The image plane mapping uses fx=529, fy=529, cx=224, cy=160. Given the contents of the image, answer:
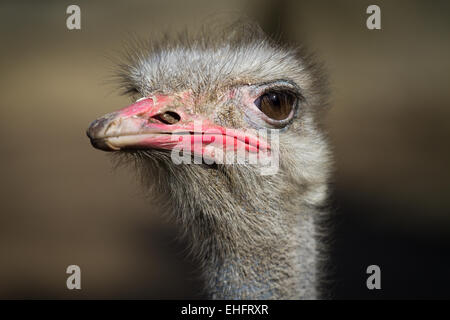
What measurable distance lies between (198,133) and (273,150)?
40 cm

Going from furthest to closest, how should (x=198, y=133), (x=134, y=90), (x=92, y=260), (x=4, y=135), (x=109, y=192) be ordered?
(x=4, y=135), (x=109, y=192), (x=92, y=260), (x=134, y=90), (x=198, y=133)

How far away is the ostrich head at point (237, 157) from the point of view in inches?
83.7

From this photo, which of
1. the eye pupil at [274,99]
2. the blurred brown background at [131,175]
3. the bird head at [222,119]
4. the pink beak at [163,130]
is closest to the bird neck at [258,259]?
the bird head at [222,119]

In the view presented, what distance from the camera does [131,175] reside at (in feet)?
16.2

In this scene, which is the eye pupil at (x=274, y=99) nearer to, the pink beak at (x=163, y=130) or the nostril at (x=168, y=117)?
the pink beak at (x=163, y=130)

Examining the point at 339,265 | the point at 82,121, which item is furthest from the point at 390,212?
the point at 82,121

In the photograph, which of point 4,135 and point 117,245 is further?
point 4,135

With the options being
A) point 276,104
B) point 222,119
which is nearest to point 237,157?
point 222,119

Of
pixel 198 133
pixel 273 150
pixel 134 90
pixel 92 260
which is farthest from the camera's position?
pixel 92 260

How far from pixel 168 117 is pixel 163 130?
107 mm

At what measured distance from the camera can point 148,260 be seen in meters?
5.89

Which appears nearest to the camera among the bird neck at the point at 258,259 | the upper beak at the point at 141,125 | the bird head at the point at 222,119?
the upper beak at the point at 141,125

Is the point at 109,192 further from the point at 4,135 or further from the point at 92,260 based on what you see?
the point at 4,135

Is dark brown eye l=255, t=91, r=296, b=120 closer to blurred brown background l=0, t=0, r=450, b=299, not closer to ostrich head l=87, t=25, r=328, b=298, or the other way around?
ostrich head l=87, t=25, r=328, b=298
